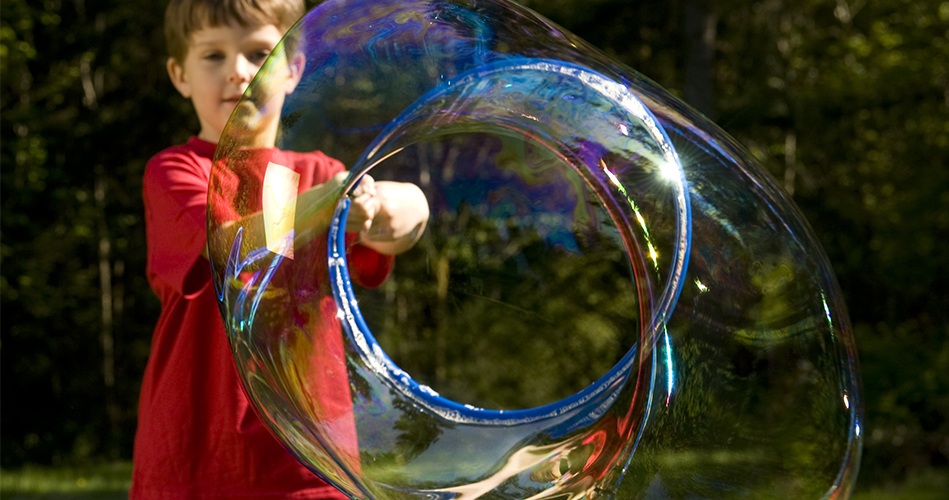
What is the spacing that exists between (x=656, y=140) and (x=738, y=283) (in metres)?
0.23

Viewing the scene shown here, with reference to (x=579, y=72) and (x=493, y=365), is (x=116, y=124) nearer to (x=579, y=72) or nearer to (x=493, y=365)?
(x=493, y=365)

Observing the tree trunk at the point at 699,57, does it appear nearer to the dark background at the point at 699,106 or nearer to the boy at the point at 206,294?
the dark background at the point at 699,106

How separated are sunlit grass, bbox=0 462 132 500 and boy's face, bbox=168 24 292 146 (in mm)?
5263

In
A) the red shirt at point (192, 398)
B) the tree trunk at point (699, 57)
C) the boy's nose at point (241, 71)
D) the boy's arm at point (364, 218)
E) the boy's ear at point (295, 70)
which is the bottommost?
the red shirt at point (192, 398)

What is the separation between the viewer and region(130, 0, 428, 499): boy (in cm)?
138

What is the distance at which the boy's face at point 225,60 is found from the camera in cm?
149

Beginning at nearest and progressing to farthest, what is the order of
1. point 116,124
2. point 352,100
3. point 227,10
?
1. point 352,100
2. point 227,10
3. point 116,124

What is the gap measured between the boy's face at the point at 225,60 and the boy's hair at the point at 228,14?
0.04ft

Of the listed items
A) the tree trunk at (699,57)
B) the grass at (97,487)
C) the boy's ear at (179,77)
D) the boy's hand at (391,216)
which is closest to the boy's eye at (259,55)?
the boy's ear at (179,77)

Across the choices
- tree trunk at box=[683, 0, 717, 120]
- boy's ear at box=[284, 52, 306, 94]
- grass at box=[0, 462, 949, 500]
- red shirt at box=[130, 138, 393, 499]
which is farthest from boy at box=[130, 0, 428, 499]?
tree trunk at box=[683, 0, 717, 120]

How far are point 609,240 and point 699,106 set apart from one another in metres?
6.16

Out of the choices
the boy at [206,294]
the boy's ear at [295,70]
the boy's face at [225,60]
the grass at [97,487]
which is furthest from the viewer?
the grass at [97,487]

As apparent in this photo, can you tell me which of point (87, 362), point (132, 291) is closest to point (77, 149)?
point (132, 291)

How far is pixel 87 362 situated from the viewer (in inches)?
432
